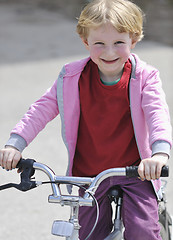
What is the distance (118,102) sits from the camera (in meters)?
2.54

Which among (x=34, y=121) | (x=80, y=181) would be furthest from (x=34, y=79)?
(x=80, y=181)

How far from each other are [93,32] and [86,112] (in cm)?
41

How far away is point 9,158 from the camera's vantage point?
2.26 meters

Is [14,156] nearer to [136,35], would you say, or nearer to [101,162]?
[101,162]

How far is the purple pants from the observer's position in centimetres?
245

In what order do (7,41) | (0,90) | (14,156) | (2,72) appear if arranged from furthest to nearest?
(7,41)
(2,72)
(0,90)
(14,156)

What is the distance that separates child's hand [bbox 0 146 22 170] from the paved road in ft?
4.95

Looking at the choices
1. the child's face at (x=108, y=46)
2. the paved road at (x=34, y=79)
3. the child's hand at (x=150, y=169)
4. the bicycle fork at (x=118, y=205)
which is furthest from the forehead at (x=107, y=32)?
the paved road at (x=34, y=79)

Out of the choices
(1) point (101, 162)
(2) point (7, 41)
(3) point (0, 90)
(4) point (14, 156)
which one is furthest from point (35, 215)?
(2) point (7, 41)

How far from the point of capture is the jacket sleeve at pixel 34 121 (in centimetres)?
244

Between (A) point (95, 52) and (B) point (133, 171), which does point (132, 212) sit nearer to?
(B) point (133, 171)

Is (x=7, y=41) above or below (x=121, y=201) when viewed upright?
above

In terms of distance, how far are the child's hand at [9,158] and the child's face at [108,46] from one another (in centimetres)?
56

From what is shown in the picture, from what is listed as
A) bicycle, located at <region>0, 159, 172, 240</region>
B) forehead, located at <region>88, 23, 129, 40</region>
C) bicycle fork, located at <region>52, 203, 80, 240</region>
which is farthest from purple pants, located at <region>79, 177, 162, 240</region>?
forehead, located at <region>88, 23, 129, 40</region>
